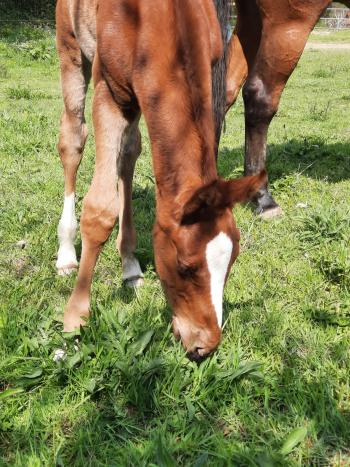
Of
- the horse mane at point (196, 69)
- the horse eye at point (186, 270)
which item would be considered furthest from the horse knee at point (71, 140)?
the horse eye at point (186, 270)

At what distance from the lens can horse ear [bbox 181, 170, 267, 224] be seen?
2092mm

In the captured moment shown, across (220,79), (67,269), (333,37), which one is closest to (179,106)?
(67,269)

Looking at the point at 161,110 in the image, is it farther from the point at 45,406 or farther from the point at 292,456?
the point at 292,456

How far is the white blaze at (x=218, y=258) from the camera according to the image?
2174 millimetres

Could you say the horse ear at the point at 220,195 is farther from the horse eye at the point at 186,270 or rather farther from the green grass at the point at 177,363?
the green grass at the point at 177,363

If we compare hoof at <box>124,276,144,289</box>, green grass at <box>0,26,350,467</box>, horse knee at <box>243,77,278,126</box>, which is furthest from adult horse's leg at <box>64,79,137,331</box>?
horse knee at <box>243,77,278,126</box>

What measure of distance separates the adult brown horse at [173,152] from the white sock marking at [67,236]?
0.78 metres

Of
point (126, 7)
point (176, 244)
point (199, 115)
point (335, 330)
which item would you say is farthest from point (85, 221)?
point (335, 330)

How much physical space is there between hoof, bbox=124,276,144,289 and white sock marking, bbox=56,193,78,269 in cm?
42

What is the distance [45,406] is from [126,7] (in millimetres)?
1824

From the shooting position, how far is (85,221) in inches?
108

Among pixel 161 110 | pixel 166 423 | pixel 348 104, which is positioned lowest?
pixel 348 104

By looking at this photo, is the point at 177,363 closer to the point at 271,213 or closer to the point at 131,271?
the point at 131,271

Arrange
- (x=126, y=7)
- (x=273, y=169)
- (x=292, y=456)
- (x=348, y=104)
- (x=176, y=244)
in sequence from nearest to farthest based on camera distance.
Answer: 1. (x=292, y=456)
2. (x=176, y=244)
3. (x=126, y=7)
4. (x=273, y=169)
5. (x=348, y=104)
